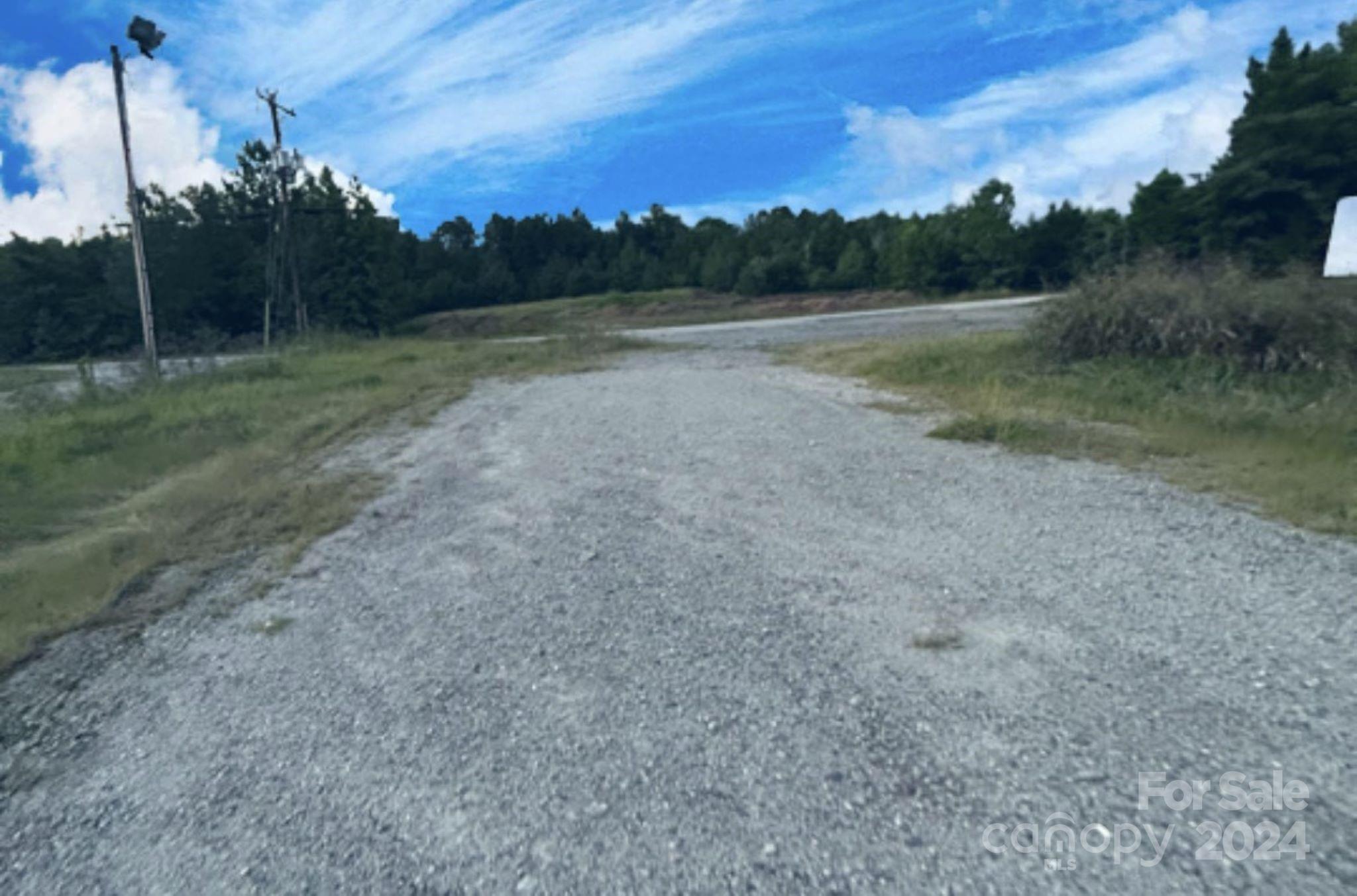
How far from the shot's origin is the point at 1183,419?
353 inches

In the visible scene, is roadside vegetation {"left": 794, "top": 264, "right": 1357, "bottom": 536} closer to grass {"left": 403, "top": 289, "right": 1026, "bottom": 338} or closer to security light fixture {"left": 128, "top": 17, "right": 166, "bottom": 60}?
security light fixture {"left": 128, "top": 17, "right": 166, "bottom": 60}

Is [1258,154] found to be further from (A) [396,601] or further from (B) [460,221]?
(B) [460,221]

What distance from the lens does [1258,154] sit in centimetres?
2803

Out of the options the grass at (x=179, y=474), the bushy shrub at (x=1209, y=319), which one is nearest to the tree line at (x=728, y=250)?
the bushy shrub at (x=1209, y=319)

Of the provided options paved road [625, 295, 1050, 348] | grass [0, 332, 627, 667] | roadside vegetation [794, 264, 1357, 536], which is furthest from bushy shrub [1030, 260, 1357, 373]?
grass [0, 332, 627, 667]

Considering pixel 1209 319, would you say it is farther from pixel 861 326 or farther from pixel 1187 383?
pixel 861 326

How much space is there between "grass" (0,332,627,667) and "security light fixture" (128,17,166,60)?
7.22 m

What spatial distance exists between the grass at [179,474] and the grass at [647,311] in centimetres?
1742

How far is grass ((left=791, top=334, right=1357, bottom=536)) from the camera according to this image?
261 inches

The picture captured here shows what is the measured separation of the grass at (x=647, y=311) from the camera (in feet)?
134

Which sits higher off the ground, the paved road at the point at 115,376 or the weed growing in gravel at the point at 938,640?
the weed growing in gravel at the point at 938,640

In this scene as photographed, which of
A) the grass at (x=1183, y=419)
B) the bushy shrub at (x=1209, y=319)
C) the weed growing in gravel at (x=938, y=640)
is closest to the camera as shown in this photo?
the weed growing in gravel at (x=938, y=640)

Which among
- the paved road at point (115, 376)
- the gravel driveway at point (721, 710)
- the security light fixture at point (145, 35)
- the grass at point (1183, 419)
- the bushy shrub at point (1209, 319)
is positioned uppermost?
the security light fixture at point (145, 35)

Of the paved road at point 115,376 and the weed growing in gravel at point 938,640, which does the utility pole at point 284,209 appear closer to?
the paved road at point 115,376
